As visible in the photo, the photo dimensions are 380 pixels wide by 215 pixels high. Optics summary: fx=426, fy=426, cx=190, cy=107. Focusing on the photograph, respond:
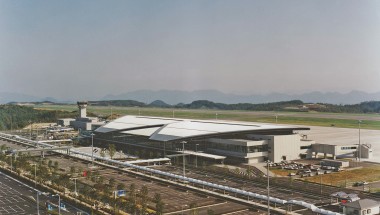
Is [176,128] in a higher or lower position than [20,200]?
higher

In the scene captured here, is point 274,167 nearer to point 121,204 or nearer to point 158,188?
point 158,188

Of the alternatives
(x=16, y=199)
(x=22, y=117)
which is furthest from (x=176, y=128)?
(x=22, y=117)

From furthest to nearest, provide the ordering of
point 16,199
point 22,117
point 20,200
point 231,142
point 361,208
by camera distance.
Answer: point 22,117, point 231,142, point 16,199, point 20,200, point 361,208

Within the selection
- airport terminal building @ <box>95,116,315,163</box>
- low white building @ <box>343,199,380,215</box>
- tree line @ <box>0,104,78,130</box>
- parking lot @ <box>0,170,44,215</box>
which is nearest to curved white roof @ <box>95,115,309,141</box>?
airport terminal building @ <box>95,116,315,163</box>

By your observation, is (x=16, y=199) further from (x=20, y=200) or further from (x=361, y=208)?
(x=361, y=208)

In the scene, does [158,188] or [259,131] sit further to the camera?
[259,131]

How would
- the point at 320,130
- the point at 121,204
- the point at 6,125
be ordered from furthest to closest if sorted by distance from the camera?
the point at 6,125 < the point at 320,130 < the point at 121,204

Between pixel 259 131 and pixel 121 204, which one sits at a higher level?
pixel 259 131

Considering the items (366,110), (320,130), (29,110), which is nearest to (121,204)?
(320,130)

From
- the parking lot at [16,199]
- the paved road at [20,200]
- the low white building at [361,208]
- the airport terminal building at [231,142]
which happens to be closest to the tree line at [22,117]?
the airport terminal building at [231,142]
